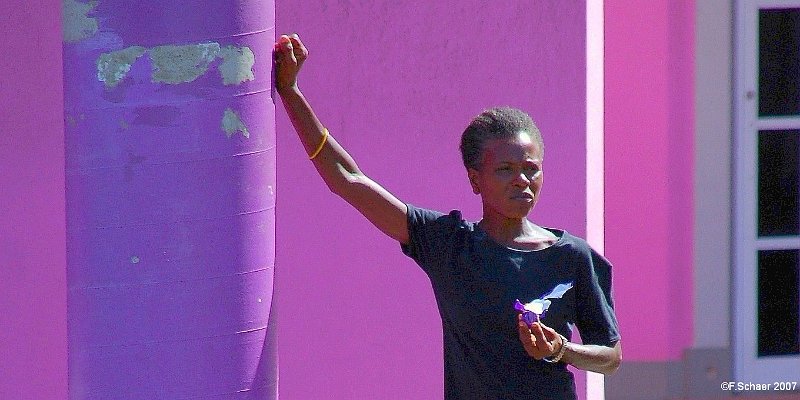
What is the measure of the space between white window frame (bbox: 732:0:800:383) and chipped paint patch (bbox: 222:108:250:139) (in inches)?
149

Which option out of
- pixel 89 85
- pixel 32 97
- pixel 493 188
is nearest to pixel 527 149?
pixel 493 188

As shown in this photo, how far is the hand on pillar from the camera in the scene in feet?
8.57

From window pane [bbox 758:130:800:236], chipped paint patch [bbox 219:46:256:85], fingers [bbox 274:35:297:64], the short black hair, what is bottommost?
window pane [bbox 758:130:800:236]

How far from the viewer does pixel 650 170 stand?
5.81 m

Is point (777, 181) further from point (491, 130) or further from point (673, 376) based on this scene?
point (491, 130)

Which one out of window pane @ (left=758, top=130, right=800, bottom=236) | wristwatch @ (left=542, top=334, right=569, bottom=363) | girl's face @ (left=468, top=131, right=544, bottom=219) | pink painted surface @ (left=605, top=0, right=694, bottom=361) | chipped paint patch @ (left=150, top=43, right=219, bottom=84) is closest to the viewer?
chipped paint patch @ (left=150, top=43, right=219, bottom=84)

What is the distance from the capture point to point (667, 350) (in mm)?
5875

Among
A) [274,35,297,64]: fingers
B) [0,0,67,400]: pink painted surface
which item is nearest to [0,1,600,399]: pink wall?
[0,0,67,400]: pink painted surface

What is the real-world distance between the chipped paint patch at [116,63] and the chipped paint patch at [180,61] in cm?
3

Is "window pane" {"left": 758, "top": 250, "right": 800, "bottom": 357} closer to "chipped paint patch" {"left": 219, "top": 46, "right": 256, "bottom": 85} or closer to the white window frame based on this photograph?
the white window frame

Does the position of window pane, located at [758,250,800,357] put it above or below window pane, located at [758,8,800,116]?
below

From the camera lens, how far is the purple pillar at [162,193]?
2326 mm

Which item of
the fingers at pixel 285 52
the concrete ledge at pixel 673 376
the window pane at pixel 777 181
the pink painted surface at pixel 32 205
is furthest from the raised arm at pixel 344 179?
the window pane at pixel 777 181

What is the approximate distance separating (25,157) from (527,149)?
188 cm
